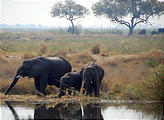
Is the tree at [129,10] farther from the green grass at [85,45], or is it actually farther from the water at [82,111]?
the water at [82,111]

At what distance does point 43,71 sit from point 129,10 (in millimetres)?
58930

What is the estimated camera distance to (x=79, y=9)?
79.1 metres

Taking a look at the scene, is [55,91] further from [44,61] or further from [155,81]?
[155,81]

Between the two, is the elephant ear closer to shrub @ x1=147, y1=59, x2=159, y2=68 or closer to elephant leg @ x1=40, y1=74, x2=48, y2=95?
elephant leg @ x1=40, y1=74, x2=48, y2=95

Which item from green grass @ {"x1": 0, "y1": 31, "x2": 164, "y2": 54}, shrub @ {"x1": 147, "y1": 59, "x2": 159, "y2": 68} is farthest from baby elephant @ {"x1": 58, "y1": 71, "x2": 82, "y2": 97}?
green grass @ {"x1": 0, "y1": 31, "x2": 164, "y2": 54}

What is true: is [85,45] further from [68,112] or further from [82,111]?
[68,112]

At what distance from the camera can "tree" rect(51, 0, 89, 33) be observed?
79.0 meters

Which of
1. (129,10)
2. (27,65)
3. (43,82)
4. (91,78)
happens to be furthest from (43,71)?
(129,10)

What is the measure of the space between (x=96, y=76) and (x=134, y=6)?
58834mm

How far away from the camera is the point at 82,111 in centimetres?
1261

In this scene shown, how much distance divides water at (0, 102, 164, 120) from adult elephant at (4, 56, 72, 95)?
194 cm

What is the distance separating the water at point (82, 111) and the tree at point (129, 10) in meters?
55.6

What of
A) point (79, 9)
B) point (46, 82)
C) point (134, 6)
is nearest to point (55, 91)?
point (46, 82)

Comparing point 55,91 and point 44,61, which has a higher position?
point 44,61
